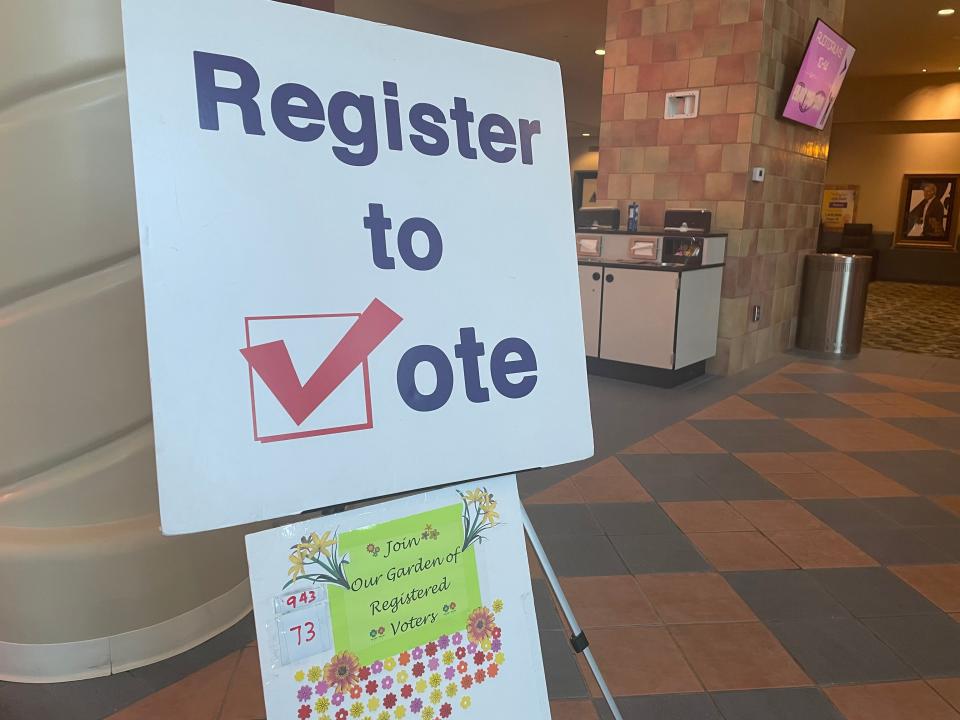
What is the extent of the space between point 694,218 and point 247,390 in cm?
494

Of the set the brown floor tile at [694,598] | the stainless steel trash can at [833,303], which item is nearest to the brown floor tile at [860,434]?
the brown floor tile at [694,598]

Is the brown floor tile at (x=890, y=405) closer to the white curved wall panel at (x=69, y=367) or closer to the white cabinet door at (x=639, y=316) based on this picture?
the white cabinet door at (x=639, y=316)

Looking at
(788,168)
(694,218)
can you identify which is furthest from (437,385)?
(788,168)

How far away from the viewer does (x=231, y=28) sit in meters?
0.96

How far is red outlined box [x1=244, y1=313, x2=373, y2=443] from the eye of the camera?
3.22 ft

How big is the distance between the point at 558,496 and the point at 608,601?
0.85 m

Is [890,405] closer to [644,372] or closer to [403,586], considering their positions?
[644,372]

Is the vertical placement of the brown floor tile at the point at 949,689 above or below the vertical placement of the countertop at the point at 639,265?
below

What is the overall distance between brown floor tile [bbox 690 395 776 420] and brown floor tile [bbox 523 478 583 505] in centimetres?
151

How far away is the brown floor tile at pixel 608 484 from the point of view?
3104 mm

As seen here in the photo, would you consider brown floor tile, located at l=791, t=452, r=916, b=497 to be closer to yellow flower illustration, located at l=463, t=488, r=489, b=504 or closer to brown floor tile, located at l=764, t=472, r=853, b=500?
brown floor tile, located at l=764, t=472, r=853, b=500

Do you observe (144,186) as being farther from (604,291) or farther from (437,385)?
(604,291)

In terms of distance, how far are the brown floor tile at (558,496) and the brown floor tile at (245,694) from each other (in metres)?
1.39

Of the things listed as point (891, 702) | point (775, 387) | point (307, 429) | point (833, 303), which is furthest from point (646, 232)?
point (307, 429)
